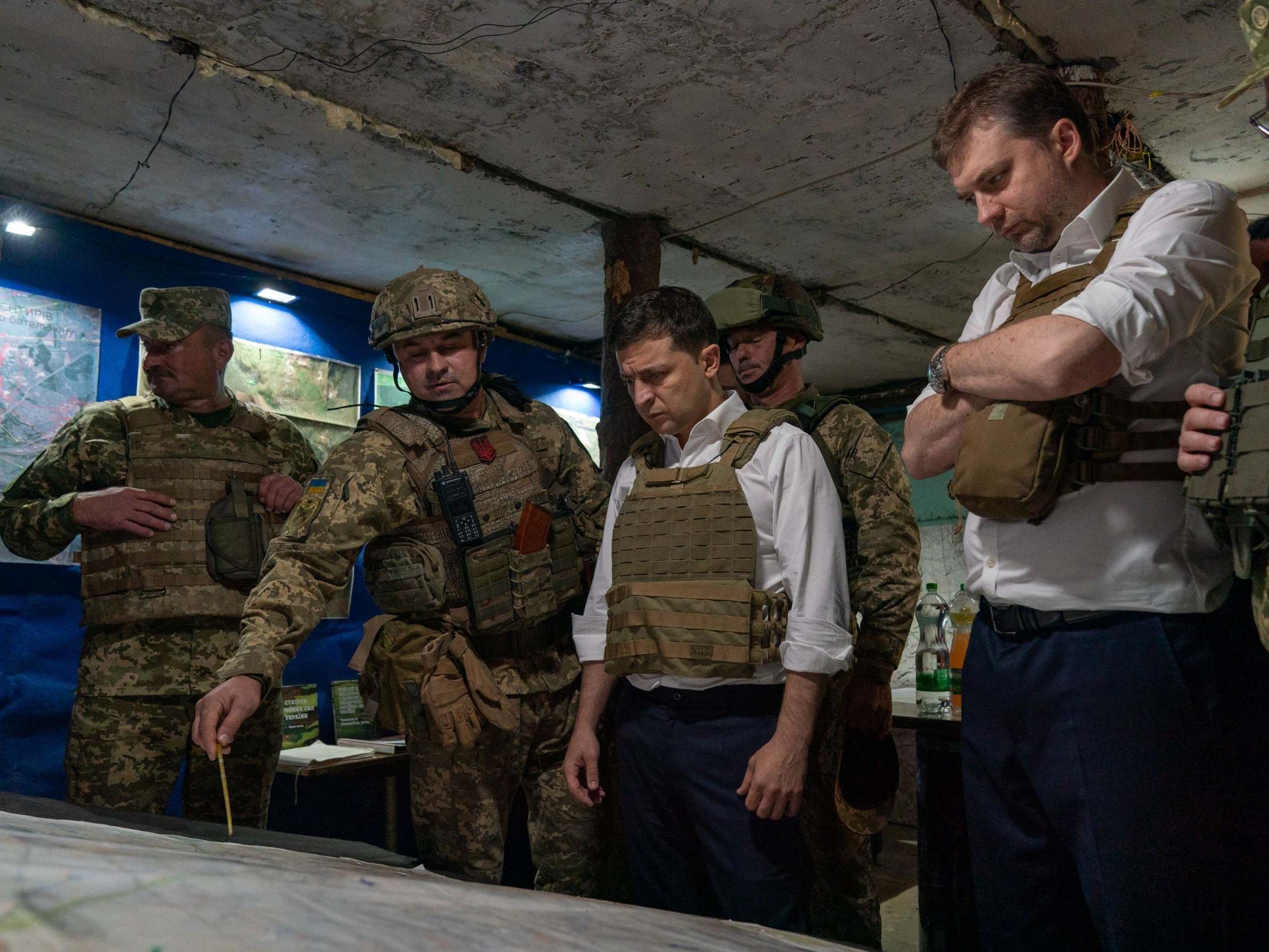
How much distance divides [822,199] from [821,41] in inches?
48.3

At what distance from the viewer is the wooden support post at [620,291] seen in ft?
13.0

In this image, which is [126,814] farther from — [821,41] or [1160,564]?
[821,41]

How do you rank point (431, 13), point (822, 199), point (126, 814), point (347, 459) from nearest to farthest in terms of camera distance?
point (126, 814) → point (347, 459) → point (431, 13) → point (822, 199)

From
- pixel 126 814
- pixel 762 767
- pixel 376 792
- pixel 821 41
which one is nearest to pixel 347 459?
pixel 126 814

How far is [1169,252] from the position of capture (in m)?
1.28

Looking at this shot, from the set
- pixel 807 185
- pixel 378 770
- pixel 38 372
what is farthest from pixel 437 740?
pixel 807 185

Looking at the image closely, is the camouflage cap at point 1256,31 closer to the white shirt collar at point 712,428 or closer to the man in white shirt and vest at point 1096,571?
the man in white shirt and vest at point 1096,571

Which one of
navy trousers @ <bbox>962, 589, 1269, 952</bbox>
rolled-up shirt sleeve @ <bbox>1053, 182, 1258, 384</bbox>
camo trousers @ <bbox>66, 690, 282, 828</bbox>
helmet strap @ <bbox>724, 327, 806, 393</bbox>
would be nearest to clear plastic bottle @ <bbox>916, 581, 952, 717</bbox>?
helmet strap @ <bbox>724, 327, 806, 393</bbox>

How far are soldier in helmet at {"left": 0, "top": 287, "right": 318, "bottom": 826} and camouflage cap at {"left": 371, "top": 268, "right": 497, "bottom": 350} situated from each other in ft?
3.04

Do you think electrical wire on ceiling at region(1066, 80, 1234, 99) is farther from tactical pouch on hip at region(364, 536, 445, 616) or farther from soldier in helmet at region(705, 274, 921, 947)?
tactical pouch on hip at region(364, 536, 445, 616)

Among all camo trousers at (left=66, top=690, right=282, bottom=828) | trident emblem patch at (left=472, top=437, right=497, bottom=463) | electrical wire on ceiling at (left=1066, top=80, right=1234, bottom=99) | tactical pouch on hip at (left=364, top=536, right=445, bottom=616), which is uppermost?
electrical wire on ceiling at (left=1066, top=80, right=1234, bottom=99)

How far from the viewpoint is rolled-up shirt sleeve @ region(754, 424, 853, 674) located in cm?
176

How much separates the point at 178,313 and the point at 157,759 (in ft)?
4.44

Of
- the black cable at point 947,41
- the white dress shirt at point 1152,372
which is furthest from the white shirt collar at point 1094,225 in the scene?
the black cable at point 947,41
